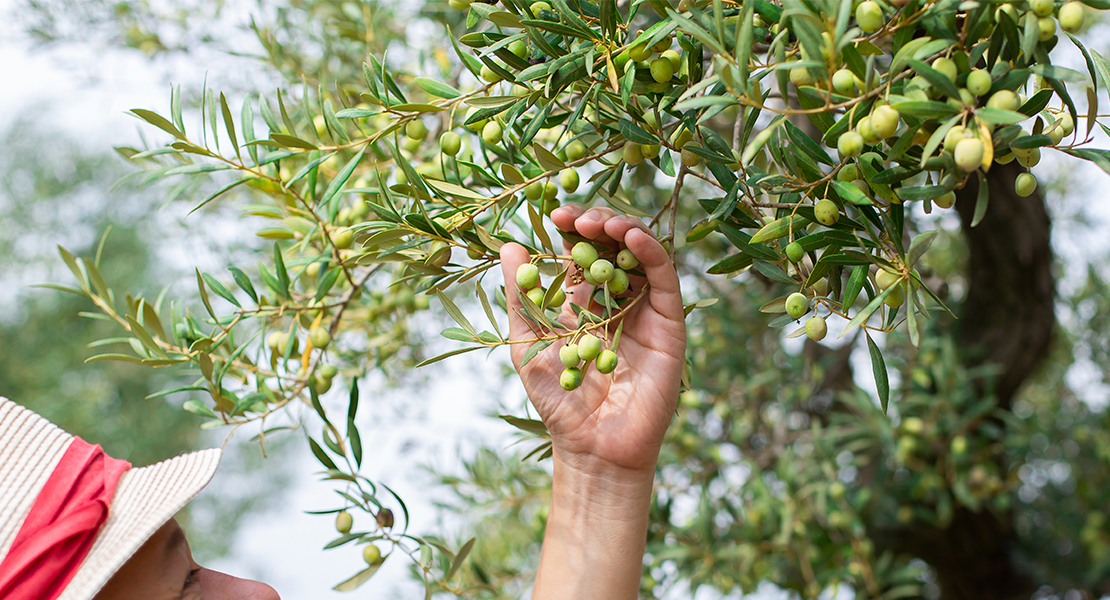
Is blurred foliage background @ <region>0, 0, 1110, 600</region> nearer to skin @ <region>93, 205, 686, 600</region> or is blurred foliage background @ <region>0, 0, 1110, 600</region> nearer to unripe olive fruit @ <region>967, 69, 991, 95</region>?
skin @ <region>93, 205, 686, 600</region>

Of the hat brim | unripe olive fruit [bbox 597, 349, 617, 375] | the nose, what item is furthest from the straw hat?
unripe olive fruit [bbox 597, 349, 617, 375]

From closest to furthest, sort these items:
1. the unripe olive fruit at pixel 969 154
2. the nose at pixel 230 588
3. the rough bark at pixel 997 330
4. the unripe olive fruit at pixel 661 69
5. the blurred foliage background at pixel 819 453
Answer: the unripe olive fruit at pixel 969 154
the unripe olive fruit at pixel 661 69
the nose at pixel 230 588
the blurred foliage background at pixel 819 453
the rough bark at pixel 997 330

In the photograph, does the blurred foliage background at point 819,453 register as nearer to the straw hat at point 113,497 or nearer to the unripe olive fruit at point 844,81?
the straw hat at point 113,497

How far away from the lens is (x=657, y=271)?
0.81 metres

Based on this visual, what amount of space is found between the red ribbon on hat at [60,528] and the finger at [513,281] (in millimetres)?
565

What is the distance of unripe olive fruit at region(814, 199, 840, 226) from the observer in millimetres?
625

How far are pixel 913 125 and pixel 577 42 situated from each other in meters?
0.33

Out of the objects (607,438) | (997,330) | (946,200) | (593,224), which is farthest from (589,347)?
(997,330)

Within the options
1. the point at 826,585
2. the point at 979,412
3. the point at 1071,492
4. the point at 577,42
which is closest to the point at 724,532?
the point at 826,585

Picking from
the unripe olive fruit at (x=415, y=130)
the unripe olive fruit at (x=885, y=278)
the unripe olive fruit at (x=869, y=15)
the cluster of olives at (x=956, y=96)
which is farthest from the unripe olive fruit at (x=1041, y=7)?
the unripe olive fruit at (x=415, y=130)

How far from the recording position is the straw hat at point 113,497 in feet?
2.70

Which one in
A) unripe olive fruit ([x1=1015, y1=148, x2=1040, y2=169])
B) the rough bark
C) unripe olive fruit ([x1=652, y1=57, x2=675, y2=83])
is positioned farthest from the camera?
the rough bark

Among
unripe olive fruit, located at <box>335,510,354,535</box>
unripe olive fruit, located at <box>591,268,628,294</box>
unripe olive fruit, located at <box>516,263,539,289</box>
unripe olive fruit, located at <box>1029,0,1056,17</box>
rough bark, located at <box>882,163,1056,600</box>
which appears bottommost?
rough bark, located at <box>882,163,1056,600</box>

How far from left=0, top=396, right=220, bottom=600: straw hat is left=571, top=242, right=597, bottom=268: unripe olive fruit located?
2.02ft
